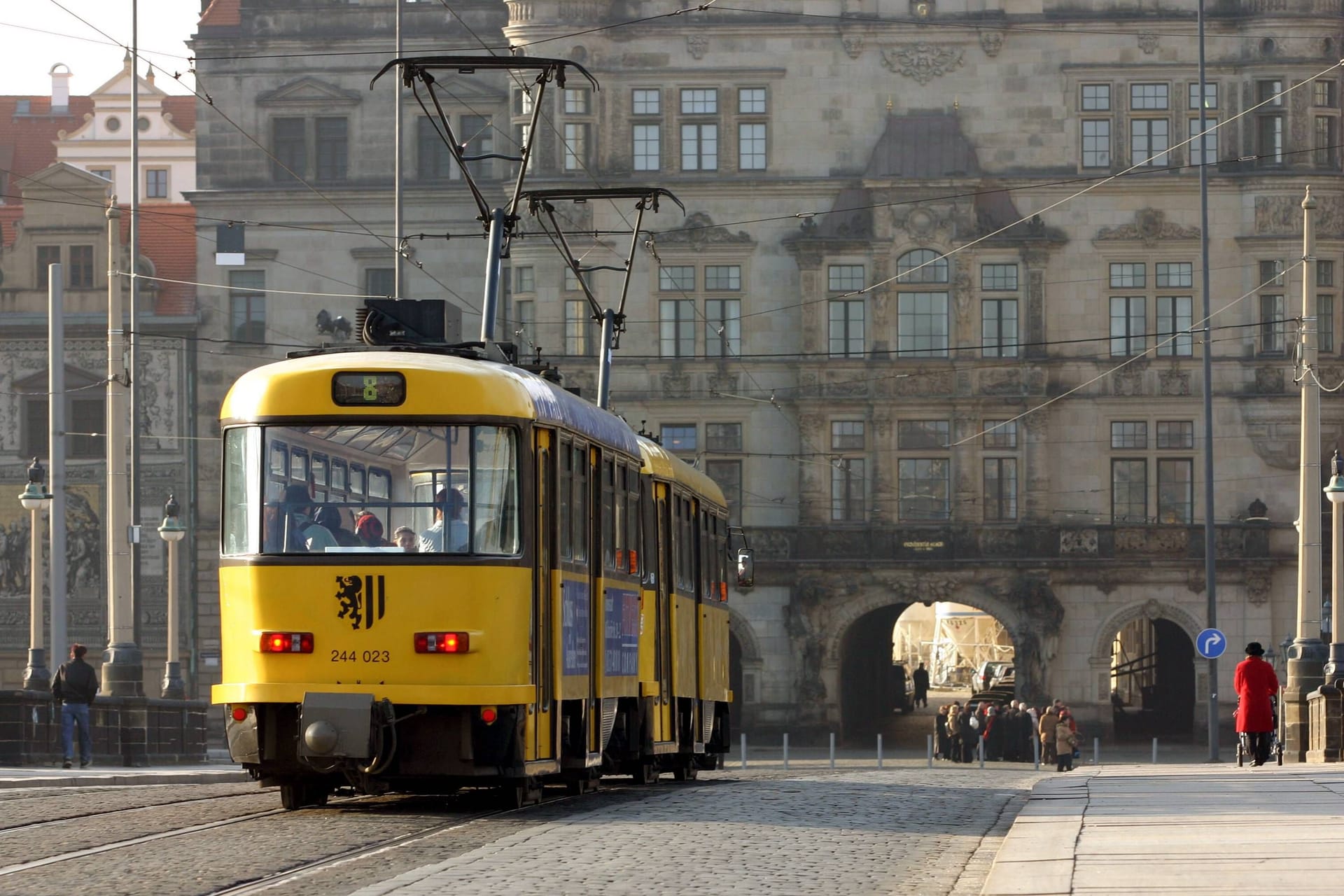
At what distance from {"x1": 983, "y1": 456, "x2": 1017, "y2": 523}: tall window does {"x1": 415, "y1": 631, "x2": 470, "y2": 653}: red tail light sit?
135 ft

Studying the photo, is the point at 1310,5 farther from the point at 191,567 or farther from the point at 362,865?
the point at 362,865

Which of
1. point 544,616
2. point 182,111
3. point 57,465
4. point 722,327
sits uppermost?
point 182,111

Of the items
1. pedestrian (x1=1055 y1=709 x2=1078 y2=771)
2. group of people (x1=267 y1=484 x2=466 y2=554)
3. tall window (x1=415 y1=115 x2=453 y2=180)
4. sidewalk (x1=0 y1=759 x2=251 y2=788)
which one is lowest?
pedestrian (x1=1055 y1=709 x2=1078 y2=771)

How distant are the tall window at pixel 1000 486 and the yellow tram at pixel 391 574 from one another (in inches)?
1565

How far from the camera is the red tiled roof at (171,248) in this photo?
194 feet

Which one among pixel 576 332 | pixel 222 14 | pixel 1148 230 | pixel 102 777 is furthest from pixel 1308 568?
pixel 222 14

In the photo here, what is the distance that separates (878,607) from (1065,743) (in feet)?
45.6

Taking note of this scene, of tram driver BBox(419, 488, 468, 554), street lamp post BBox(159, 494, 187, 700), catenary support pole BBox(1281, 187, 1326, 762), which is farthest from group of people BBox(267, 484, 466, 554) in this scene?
street lamp post BBox(159, 494, 187, 700)

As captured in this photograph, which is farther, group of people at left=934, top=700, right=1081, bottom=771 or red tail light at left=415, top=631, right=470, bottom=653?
group of people at left=934, top=700, right=1081, bottom=771

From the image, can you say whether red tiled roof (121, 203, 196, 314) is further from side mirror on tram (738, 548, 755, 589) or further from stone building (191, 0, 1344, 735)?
side mirror on tram (738, 548, 755, 589)

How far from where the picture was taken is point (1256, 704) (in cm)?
2706

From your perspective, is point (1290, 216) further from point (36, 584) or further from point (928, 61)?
point (36, 584)

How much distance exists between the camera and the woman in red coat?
88.3 feet

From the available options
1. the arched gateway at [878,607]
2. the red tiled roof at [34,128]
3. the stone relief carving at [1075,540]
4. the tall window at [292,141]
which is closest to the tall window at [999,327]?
the stone relief carving at [1075,540]
